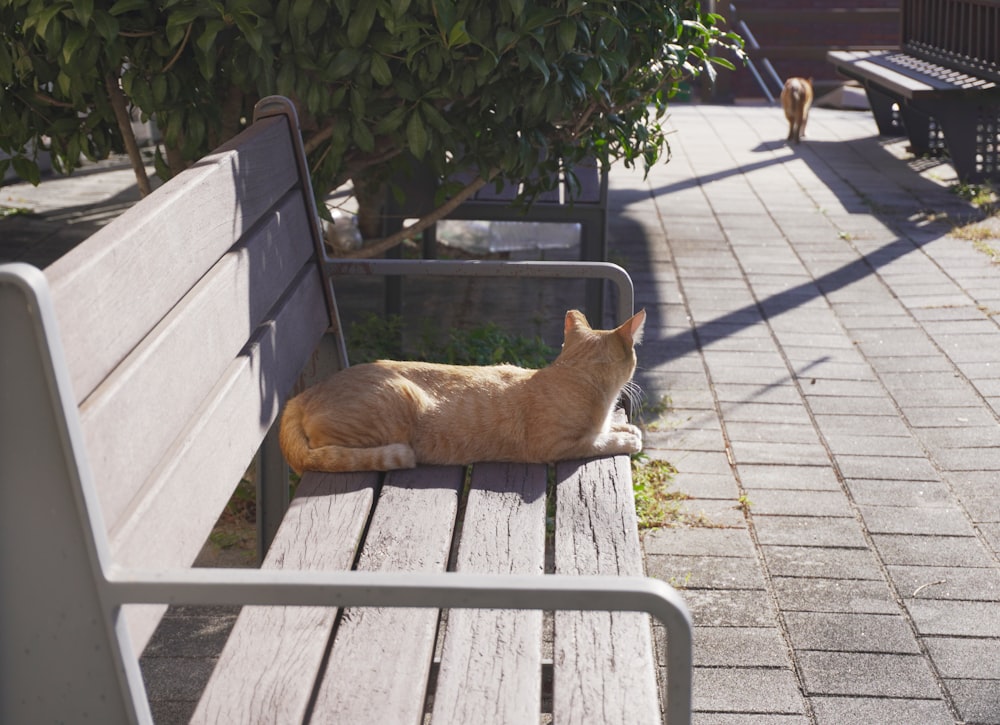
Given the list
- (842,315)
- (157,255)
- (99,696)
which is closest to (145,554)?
(99,696)

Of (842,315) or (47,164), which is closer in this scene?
(842,315)

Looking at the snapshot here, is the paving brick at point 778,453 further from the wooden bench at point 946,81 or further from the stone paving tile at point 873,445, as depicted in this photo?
the wooden bench at point 946,81

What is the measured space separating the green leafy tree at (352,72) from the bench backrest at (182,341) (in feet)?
1.58

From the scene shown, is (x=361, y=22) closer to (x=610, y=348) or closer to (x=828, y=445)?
(x=610, y=348)

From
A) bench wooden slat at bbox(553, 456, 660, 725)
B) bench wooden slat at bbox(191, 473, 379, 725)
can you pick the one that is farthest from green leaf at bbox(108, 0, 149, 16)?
bench wooden slat at bbox(553, 456, 660, 725)

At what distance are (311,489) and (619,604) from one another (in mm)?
1255

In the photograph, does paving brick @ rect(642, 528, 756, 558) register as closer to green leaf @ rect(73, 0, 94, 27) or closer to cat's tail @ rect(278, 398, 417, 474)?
cat's tail @ rect(278, 398, 417, 474)

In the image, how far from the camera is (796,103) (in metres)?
11.2

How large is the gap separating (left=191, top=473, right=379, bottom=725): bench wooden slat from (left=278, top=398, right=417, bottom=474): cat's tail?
0.15 m

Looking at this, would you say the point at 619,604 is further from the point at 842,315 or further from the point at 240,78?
the point at 842,315

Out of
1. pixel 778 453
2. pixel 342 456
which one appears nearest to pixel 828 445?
pixel 778 453

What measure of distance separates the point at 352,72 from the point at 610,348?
1.24 m

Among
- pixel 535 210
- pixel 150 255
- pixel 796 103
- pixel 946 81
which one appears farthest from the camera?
pixel 796 103

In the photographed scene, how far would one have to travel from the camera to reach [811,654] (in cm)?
328
